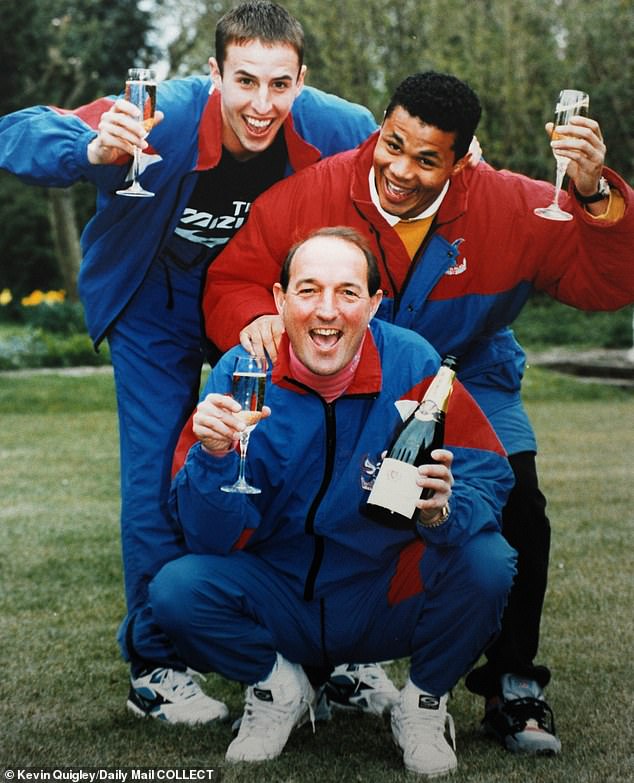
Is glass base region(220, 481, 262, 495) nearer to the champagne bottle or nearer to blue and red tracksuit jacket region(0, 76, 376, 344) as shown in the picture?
Result: the champagne bottle

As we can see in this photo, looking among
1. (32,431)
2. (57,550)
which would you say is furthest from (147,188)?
(32,431)

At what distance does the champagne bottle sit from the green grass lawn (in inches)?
28.9

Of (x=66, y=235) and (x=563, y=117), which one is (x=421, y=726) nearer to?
(x=563, y=117)

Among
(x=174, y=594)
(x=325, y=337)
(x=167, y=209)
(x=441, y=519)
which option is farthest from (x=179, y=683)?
(x=167, y=209)

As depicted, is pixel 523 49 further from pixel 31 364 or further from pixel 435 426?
pixel 435 426

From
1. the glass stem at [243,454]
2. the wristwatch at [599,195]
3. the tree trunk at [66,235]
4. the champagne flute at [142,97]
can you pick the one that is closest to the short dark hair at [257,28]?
the champagne flute at [142,97]

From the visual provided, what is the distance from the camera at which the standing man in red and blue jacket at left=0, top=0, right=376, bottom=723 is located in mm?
Result: 4211

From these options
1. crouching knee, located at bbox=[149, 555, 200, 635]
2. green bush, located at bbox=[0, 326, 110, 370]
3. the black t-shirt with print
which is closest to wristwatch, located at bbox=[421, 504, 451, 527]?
crouching knee, located at bbox=[149, 555, 200, 635]

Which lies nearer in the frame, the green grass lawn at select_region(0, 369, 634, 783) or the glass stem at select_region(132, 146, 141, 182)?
the green grass lawn at select_region(0, 369, 634, 783)

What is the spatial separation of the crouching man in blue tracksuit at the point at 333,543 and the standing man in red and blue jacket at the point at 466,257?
0.83 feet

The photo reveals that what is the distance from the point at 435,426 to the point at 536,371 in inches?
474

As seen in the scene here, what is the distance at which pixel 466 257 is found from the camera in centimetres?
417

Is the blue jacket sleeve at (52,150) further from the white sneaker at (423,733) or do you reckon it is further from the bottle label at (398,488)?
the white sneaker at (423,733)

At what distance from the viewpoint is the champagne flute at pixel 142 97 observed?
397cm
